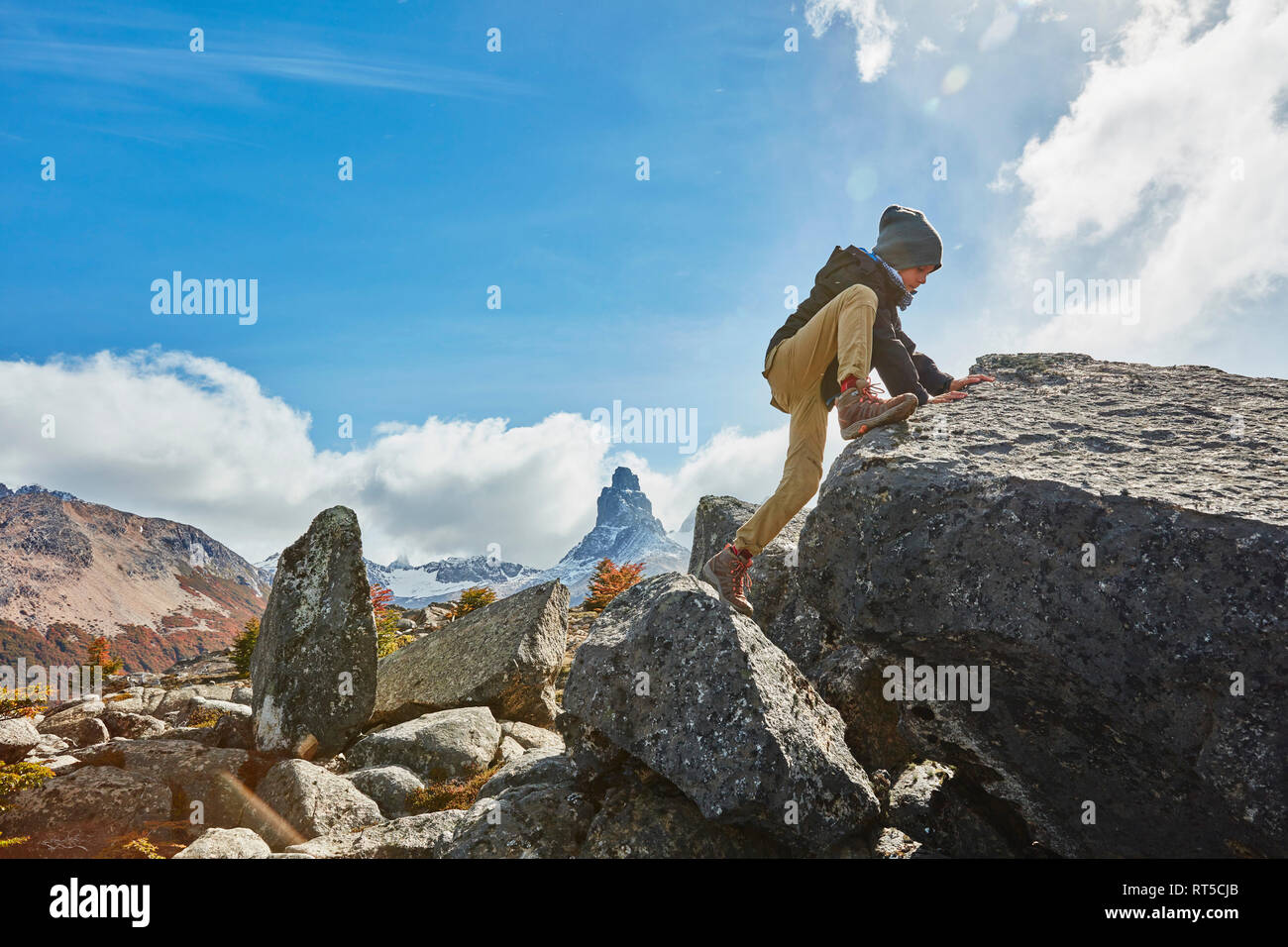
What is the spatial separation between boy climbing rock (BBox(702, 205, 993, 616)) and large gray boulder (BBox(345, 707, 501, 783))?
666 cm

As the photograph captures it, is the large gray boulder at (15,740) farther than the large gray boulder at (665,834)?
Yes

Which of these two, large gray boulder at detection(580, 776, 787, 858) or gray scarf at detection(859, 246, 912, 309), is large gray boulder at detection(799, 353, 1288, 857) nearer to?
gray scarf at detection(859, 246, 912, 309)

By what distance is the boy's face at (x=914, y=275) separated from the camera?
301 inches

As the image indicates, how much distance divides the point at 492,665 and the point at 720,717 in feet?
30.9

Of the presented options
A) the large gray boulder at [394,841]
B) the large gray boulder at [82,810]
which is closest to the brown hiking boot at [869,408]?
the large gray boulder at [394,841]

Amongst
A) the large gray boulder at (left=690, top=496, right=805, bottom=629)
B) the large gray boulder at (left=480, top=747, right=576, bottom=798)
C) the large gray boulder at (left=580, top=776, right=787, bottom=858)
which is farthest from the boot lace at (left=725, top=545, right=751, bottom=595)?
the large gray boulder at (left=480, top=747, right=576, bottom=798)

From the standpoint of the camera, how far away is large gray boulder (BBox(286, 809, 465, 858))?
800 centimetres

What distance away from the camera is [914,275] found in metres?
7.69

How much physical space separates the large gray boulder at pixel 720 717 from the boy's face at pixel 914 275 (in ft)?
13.7

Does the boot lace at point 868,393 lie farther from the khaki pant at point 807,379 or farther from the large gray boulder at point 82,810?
the large gray boulder at point 82,810

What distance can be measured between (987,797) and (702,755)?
3.09 m
